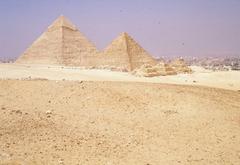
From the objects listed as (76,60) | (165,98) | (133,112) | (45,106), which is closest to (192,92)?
(165,98)

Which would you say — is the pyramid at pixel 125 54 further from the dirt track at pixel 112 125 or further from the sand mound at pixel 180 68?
the dirt track at pixel 112 125

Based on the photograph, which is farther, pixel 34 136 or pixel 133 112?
pixel 133 112

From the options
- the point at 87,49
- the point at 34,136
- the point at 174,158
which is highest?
the point at 87,49

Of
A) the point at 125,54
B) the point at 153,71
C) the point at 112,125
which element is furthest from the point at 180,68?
the point at 112,125

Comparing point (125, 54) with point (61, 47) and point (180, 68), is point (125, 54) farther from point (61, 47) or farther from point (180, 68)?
point (61, 47)

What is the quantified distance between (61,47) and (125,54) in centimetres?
683

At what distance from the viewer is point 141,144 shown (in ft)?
28.4

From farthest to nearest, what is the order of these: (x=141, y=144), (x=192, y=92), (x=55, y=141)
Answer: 1. (x=192, y=92)
2. (x=141, y=144)
3. (x=55, y=141)

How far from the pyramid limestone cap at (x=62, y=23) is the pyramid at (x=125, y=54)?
19.1ft

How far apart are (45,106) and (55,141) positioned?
2.32m

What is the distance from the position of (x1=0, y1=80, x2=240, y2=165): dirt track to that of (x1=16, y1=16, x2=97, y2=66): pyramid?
75.8 feet

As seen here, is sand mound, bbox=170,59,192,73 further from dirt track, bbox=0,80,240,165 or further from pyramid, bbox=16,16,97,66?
dirt track, bbox=0,80,240,165

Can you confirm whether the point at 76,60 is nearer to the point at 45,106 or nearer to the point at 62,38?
the point at 62,38

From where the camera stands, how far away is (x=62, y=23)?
124ft
